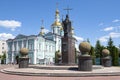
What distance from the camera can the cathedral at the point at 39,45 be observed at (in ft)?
223

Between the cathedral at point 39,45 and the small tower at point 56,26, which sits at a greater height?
the small tower at point 56,26

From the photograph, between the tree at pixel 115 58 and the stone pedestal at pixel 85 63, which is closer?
the stone pedestal at pixel 85 63

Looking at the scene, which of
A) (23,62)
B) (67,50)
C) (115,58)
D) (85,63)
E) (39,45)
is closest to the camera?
(85,63)

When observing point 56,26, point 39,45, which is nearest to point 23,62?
point 39,45

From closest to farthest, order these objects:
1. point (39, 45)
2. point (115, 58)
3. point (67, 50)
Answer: point (67, 50) → point (115, 58) → point (39, 45)

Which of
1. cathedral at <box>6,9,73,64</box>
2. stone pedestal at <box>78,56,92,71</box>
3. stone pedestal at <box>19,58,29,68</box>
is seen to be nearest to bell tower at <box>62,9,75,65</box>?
stone pedestal at <box>78,56,92,71</box>

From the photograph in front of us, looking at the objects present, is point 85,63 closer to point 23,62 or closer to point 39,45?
point 23,62

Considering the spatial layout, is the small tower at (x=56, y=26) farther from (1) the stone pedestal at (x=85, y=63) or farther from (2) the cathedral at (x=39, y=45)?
(1) the stone pedestal at (x=85, y=63)

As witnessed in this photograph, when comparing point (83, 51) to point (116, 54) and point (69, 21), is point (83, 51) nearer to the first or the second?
point (69, 21)

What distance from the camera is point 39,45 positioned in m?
69.6

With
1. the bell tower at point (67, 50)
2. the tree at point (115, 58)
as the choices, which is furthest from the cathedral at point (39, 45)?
the bell tower at point (67, 50)

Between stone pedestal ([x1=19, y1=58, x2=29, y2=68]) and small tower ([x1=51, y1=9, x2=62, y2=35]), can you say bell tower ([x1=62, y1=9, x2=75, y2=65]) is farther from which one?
small tower ([x1=51, y1=9, x2=62, y2=35])

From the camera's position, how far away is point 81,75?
18.4 metres

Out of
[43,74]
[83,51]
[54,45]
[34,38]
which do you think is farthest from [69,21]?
[54,45]
